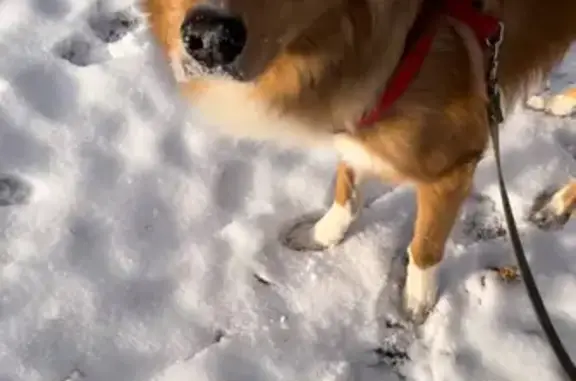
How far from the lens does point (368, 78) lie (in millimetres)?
1899

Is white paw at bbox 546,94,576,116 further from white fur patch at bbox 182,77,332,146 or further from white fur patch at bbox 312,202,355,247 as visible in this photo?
white fur patch at bbox 182,77,332,146

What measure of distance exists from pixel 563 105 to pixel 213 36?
2111mm

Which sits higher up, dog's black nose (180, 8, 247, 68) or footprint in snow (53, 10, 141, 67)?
dog's black nose (180, 8, 247, 68)

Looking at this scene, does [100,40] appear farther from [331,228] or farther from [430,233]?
[430,233]

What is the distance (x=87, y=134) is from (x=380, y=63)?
1.52 meters

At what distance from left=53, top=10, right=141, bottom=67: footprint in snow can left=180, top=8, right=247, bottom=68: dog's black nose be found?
1.87 meters

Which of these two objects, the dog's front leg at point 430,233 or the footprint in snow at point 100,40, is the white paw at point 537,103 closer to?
the dog's front leg at point 430,233

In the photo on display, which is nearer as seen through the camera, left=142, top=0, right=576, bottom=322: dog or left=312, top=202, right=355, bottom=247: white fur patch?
left=142, top=0, right=576, bottom=322: dog

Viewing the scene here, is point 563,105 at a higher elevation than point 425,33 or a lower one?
lower

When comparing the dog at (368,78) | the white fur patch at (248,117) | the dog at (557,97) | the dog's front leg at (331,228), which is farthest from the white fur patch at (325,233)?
the dog at (557,97)

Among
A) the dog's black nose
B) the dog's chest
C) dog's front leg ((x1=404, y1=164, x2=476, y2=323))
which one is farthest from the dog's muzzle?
dog's front leg ((x1=404, y1=164, x2=476, y2=323))

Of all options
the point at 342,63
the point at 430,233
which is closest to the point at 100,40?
the point at 430,233

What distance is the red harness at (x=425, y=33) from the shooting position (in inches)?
75.7

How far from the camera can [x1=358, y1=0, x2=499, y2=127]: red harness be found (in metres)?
1.92
